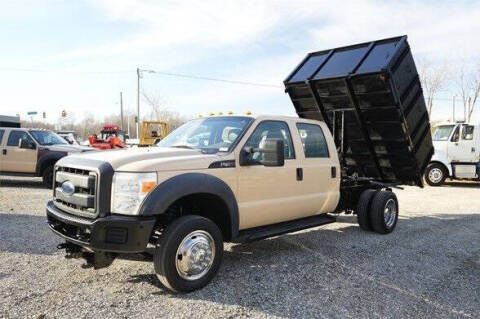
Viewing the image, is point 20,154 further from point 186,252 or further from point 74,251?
point 186,252

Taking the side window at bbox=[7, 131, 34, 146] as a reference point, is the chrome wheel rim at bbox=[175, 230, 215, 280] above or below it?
below

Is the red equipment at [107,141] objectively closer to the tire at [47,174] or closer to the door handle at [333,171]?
the tire at [47,174]

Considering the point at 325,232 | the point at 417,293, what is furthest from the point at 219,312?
the point at 325,232

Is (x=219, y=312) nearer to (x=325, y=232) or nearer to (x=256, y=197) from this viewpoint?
(x=256, y=197)

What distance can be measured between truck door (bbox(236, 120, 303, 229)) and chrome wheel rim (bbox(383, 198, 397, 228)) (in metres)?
2.31

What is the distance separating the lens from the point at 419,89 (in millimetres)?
7137

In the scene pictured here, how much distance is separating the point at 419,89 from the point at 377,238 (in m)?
2.71

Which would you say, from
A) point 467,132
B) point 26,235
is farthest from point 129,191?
point 467,132

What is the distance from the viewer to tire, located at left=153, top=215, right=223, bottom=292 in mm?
3893

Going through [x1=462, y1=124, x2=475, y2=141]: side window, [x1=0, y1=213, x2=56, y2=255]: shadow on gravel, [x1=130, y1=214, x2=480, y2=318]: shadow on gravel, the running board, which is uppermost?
[x1=462, y1=124, x2=475, y2=141]: side window

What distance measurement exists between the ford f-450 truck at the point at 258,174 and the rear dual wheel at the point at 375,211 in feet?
0.07

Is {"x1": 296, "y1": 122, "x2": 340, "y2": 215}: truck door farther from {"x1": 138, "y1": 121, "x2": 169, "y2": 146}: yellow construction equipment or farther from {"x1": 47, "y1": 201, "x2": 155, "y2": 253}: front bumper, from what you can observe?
{"x1": 138, "y1": 121, "x2": 169, "y2": 146}: yellow construction equipment

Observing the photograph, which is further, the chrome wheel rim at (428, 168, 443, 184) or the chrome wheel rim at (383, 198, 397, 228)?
the chrome wheel rim at (428, 168, 443, 184)

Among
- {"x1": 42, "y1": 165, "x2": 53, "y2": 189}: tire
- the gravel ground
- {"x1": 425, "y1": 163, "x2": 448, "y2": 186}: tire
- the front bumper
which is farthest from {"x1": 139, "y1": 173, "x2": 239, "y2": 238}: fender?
{"x1": 425, "y1": 163, "x2": 448, "y2": 186}: tire
